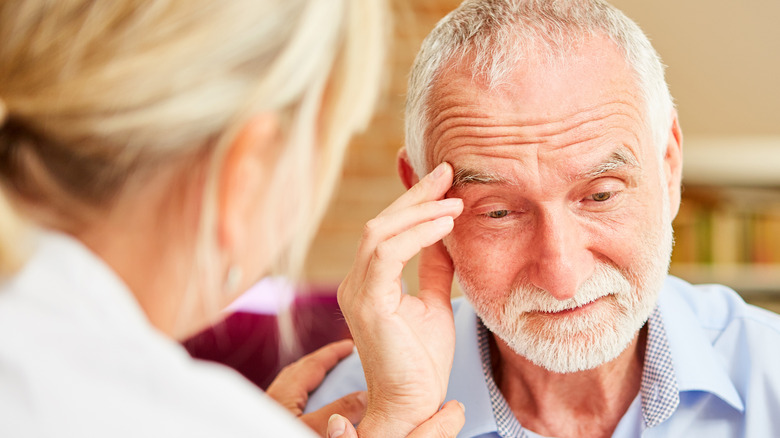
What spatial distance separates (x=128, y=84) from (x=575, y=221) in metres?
0.86

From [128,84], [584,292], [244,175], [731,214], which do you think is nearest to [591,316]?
[584,292]

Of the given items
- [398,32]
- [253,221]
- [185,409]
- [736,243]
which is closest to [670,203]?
[253,221]

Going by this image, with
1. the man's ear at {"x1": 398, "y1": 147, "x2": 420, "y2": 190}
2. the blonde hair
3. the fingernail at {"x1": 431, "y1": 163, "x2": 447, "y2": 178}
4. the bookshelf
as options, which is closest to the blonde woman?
the blonde hair

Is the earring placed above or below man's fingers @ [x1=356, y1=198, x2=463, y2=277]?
above

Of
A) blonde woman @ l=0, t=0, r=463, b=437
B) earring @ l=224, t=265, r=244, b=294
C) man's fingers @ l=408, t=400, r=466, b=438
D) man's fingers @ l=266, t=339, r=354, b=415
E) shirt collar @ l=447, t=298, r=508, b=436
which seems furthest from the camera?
man's fingers @ l=266, t=339, r=354, b=415

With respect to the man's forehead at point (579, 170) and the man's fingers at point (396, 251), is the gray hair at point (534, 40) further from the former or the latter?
the man's fingers at point (396, 251)

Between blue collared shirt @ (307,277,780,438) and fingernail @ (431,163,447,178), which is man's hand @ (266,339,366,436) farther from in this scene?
fingernail @ (431,163,447,178)

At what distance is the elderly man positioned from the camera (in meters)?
1.35

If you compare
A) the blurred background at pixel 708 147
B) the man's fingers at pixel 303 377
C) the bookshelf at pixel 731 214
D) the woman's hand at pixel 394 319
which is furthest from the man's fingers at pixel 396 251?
the bookshelf at pixel 731 214

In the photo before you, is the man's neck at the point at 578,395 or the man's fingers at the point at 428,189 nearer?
the man's fingers at the point at 428,189

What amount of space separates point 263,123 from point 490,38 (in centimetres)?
70

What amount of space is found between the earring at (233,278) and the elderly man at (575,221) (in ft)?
1.94

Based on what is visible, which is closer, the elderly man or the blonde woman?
the blonde woman

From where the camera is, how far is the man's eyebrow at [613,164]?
4.41 feet
